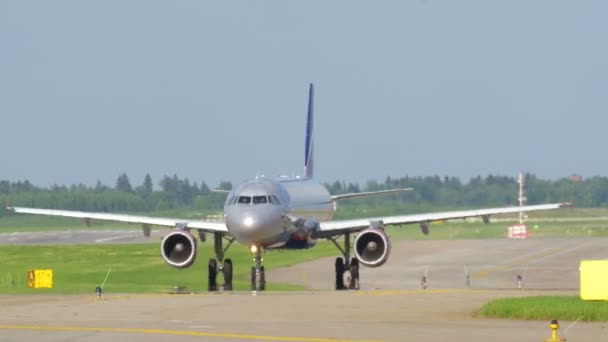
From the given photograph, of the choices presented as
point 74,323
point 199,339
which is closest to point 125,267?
point 74,323

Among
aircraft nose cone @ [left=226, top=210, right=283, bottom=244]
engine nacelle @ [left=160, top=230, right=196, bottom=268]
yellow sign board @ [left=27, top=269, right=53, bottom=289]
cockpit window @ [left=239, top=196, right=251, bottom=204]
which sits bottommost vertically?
yellow sign board @ [left=27, top=269, right=53, bottom=289]

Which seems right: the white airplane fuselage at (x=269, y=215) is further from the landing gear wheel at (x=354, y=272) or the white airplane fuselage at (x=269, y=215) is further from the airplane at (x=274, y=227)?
the landing gear wheel at (x=354, y=272)

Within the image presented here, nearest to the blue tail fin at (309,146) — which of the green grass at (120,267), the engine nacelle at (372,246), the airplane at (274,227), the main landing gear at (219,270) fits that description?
the green grass at (120,267)

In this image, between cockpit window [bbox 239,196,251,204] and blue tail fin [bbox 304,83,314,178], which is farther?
blue tail fin [bbox 304,83,314,178]

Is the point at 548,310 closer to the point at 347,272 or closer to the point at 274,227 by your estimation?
the point at 274,227

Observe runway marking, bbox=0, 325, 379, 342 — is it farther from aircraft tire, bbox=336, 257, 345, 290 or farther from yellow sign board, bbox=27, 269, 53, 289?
aircraft tire, bbox=336, 257, 345, 290

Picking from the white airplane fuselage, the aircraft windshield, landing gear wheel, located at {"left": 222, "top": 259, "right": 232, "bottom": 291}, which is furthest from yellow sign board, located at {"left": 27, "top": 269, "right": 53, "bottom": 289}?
the aircraft windshield

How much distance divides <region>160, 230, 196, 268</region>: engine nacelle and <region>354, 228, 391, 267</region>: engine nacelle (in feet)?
17.3

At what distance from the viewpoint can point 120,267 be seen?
65500mm

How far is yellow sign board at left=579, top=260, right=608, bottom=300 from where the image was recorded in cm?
3083

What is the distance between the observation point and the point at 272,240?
45875mm

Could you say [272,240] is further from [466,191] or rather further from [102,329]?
[466,191]

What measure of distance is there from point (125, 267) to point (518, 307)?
1480 inches

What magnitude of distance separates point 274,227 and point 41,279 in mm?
8588
